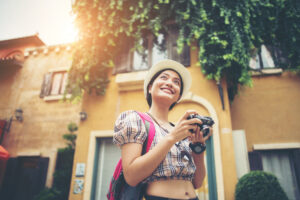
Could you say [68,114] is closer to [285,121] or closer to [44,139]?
[44,139]

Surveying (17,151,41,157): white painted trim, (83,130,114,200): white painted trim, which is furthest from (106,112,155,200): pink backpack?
(17,151,41,157): white painted trim

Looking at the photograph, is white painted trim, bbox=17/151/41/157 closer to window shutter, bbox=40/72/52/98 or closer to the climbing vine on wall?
window shutter, bbox=40/72/52/98

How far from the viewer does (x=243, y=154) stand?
5.61 metres

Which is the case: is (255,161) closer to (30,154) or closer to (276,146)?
(276,146)

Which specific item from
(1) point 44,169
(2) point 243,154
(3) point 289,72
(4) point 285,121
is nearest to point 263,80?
(3) point 289,72

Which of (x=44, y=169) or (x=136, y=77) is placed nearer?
(x=136, y=77)

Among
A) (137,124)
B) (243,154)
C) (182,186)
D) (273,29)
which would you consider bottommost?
(182,186)

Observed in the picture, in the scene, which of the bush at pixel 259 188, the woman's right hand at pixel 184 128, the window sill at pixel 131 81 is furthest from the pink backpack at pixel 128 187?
the window sill at pixel 131 81

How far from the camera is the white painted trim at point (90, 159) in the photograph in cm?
577

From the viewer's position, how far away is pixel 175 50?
22.9 ft

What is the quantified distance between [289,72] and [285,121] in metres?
1.60

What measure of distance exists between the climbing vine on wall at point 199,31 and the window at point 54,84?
3.46m

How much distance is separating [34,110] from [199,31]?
850 centimetres

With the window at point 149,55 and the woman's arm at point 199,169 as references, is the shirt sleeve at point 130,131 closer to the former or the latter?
the woman's arm at point 199,169
